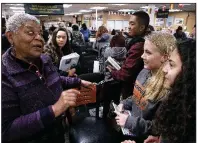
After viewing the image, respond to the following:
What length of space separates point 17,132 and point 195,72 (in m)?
0.84

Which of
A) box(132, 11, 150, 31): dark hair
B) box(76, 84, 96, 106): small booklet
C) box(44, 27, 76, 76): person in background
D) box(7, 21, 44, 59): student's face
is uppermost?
box(132, 11, 150, 31): dark hair

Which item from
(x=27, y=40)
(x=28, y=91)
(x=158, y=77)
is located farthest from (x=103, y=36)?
(x=28, y=91)

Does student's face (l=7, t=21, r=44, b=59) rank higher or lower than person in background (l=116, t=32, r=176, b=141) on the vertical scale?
higher

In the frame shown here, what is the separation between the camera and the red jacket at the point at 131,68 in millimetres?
1855

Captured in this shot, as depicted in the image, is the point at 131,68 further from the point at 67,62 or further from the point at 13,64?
the point at 13,64

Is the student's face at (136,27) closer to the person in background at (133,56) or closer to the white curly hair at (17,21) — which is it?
the person in background at (133,56)

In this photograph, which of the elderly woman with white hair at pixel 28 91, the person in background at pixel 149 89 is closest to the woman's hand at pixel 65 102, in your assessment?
the elderly woman with white hair at pixel 28 91

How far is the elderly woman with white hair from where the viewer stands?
975mm

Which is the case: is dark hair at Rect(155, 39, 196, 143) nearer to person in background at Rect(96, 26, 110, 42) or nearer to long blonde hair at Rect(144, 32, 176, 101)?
long blonde hair at Rect(144, 32, 176, 101)

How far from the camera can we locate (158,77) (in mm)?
1261

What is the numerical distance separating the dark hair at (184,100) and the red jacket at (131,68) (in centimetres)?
96

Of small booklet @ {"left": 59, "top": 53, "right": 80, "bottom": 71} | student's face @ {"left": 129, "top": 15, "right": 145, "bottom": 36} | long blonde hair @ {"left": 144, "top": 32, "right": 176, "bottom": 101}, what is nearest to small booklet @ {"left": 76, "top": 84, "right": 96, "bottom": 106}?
long blonde hair @ {"left": 144, "top": 32, "right": 176, "bottom": 101}

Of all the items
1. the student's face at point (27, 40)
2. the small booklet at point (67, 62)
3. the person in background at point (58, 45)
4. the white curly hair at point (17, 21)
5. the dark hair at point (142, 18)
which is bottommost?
the small booklet at point (67, 62)

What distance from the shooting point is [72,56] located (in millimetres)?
2244
